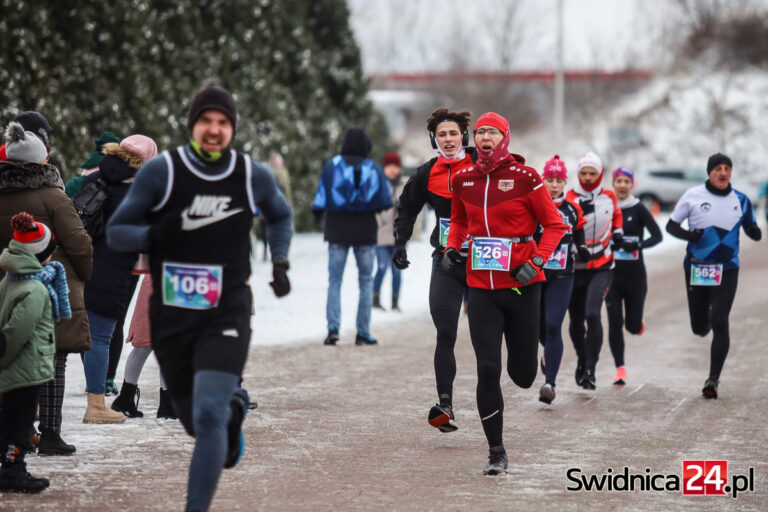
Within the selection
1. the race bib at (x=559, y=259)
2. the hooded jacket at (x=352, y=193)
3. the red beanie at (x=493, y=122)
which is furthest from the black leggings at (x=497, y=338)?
the hooded jacket at (x=352, y=193)

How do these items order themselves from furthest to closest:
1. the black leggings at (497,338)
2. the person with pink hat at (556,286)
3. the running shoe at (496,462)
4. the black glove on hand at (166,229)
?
1. the person with pink hat at (556,286)
2. the black leggings at (497,338)
3. the running shoe at (496,462)
4. the black glove on hand at (166,229)

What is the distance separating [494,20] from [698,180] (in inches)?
801

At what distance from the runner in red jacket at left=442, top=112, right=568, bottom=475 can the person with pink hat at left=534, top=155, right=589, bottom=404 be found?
2165mm

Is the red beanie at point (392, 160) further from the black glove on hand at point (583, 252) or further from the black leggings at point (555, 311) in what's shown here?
the black leggings at point (555, 311)

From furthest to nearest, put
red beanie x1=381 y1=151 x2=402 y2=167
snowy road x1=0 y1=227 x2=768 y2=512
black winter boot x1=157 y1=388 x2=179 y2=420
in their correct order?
red beanie x1=381 y1=151 x2=402 y2=167 < black winter boot x1=157 y1=388 x2=179 y2=420 < snowy road x1=0 y1=227 x2=768 y2=512

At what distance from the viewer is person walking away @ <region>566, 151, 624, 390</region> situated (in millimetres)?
10016

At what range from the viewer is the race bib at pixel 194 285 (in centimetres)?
527

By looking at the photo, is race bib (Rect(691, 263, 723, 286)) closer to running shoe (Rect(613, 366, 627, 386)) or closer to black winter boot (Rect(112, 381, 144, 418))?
running shoe (Rect(613, 366, 627, 386))

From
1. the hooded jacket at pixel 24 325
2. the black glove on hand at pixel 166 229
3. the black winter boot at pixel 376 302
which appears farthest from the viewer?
the black winter boot at pixel 376 302

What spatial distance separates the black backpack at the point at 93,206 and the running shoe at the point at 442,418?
2.61 metres

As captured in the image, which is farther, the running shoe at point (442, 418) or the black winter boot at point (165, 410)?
the black winter boot at point (165, 410)

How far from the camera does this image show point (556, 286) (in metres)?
9.45

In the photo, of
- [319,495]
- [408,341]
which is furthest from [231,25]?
[319,495]

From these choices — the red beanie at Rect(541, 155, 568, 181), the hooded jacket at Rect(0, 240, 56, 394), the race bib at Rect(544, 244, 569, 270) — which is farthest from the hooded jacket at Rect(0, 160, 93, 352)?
the red beanie at Rect(541, 155, 568, 181)
